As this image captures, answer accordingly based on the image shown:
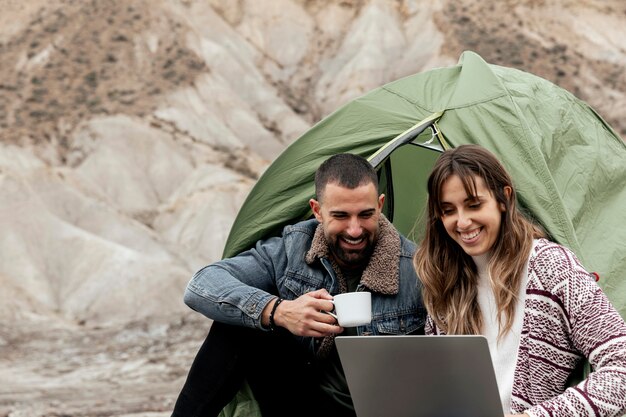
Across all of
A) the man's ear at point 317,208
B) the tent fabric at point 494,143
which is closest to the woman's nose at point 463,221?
the man's ear at point 317,208

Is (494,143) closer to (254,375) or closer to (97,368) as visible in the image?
(254,375)

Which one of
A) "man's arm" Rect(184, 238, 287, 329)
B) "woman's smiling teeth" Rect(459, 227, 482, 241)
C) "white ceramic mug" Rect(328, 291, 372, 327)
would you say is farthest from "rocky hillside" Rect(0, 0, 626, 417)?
"woman's smiling teeth" Rect(459, 227, 482, 241)

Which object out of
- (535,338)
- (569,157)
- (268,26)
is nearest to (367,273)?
(535,338)

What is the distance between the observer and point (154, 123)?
894 inches

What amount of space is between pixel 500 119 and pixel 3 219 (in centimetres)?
1410

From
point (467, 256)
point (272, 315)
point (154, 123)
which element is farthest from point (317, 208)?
point (154, 123)

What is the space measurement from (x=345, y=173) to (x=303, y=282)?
0.49 meters

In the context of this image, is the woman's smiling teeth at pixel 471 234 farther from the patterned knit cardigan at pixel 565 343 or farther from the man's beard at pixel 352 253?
the man's beard at pixel 352 253

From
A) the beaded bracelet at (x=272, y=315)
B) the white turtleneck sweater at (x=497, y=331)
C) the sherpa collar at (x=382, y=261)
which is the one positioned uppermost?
the sherpa collar at (x=382, y=261)

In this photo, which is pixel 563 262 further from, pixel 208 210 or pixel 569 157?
pixel 208 210

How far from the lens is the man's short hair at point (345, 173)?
→ 3.46 m

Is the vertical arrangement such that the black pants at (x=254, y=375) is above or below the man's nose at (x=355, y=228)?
below

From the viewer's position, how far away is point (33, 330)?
44.6 feet

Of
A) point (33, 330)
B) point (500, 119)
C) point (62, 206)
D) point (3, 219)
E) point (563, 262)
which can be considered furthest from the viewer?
point (62, 206)
